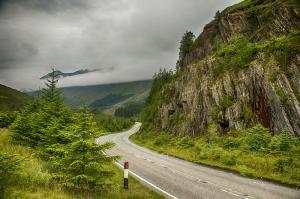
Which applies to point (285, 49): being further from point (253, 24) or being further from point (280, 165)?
point (253, 24)

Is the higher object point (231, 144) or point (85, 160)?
point (85, 160)

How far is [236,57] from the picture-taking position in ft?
135

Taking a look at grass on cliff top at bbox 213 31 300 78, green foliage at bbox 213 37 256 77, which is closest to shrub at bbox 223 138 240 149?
grass on cliff top at bbox 213 31 300 78

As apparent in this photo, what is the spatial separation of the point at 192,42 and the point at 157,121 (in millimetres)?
33204

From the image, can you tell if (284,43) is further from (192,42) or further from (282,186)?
(192,42)

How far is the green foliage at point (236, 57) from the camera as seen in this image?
3881 cm

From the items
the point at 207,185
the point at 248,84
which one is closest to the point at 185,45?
the point at 248,84

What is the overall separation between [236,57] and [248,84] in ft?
22.1

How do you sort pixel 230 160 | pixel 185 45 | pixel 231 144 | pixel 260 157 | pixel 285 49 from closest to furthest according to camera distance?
1. pixel 260 157
2. pixel 230 160
3. pixel 231 144
4. pixel 285 49
5. pixel 185 45

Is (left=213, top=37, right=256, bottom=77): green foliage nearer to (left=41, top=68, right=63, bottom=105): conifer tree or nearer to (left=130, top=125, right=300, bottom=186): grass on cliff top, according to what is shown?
(left=130, top=125, right=300, bottom=186): grass on cliff top

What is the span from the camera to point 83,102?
525 inches

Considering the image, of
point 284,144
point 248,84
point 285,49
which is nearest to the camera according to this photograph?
point 284,144

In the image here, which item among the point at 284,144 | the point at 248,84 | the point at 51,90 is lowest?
the point at 284,144

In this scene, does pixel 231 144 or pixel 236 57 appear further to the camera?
pixel 236 57
